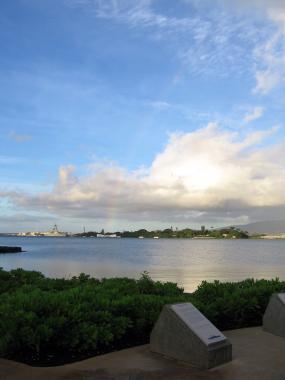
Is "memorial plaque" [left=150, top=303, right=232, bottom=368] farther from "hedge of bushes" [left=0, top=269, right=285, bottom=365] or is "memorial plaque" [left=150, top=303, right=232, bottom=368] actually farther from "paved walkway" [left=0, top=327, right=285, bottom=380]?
"hedge of bushes" [left=0, top=269, right=285, bottom=365]

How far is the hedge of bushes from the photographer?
7.30 meters

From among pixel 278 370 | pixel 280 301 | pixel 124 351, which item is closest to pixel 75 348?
pixel 124 351

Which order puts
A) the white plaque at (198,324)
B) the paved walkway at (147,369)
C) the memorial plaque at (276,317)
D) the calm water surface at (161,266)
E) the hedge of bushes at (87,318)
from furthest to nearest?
the calm water surface at (161,266), the memorial plaque at (276,317), the hedge of bushes at (87,318), the white plaque at (198,324), the paved walkway at (147,369)

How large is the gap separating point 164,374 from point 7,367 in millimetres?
2219

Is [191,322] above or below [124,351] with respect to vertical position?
above

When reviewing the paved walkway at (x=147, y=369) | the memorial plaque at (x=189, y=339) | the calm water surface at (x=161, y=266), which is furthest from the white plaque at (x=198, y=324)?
the calm water surface at (x=161, y=266)

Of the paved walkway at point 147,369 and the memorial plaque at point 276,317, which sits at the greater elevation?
the memorial plaque at point 276,317

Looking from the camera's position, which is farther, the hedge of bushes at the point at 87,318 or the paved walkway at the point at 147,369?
the hedge of bushes at the point at 87,318

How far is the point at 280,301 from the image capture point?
9.45 m

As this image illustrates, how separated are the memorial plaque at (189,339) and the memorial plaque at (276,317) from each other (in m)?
2.25

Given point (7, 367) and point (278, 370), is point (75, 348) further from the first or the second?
point (278, 370)

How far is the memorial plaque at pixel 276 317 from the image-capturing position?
9.22m

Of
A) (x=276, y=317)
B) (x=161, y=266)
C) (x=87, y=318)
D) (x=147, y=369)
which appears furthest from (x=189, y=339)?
(x=161, y=266)

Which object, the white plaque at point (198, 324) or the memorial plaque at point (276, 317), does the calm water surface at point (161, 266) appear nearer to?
the memorial plaque at point (276, 317)
